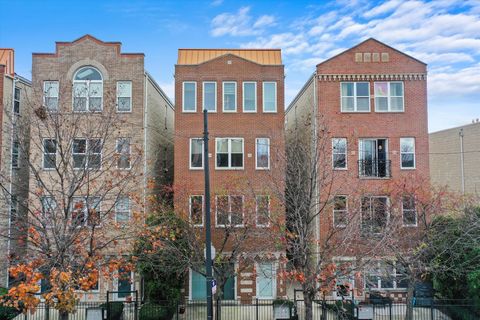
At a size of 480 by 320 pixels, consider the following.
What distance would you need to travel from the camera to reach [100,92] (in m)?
24.5

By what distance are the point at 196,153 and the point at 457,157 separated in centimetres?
2000

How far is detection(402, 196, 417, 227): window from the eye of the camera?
2073 cm

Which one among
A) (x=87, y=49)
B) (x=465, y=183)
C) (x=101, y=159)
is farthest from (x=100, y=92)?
(x=465, y=183)

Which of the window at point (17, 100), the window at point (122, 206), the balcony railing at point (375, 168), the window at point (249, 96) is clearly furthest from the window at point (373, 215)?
the window at point (17, 100)

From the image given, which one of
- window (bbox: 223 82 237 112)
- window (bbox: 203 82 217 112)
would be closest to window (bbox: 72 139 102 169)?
window (bbox: 203 82 217 112)

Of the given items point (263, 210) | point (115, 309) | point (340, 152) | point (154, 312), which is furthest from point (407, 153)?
point (115, 309)

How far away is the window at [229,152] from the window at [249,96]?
5.95 ft

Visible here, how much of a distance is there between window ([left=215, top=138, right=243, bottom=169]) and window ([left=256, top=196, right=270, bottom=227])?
4.97 metres

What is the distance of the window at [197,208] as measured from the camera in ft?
73.8

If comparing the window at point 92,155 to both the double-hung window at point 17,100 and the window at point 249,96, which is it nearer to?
the window at point 249,96

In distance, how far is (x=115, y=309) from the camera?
64.5 feet

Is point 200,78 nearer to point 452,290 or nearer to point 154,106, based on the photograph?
point 154,106

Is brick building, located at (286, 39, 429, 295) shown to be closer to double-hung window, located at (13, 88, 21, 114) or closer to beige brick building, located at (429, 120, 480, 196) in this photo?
beige brick building, located at (429, 120, 480, 196)

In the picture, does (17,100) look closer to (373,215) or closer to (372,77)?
(372,77)
